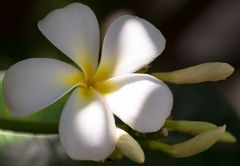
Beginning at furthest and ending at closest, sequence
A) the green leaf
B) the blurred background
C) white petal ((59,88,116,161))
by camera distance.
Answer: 1. the blurred background
2. the green leaf
3. white petal ((59,88,116,161))

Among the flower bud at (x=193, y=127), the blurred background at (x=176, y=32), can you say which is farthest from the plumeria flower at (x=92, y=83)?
the blurred background at (x=176, y=32)

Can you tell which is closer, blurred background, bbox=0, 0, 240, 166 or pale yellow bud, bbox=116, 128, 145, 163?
pale yellow bud, bbox=116, 128, 145, 163

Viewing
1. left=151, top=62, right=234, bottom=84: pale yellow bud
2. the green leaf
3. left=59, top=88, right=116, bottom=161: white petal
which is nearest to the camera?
left=59, top=88, right=116, bottom=161: white petal

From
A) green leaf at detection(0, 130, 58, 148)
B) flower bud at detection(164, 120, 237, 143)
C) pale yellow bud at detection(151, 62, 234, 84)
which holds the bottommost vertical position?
green leaf at detection(0, 130, 58, 148)

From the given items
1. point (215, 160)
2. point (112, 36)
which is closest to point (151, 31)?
point (112, 36)

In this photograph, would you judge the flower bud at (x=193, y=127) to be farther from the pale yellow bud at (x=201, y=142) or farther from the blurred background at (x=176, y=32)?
the blurred background at (x=176, y=32)

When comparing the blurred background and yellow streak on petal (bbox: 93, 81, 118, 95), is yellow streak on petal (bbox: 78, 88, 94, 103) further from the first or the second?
the blurred background

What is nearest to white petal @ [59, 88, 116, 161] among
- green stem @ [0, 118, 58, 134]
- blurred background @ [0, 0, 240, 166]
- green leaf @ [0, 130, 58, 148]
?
green stem @ [0, 118, 58, 134]

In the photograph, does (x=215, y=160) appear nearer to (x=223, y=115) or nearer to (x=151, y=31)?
(x=223, y=115)
